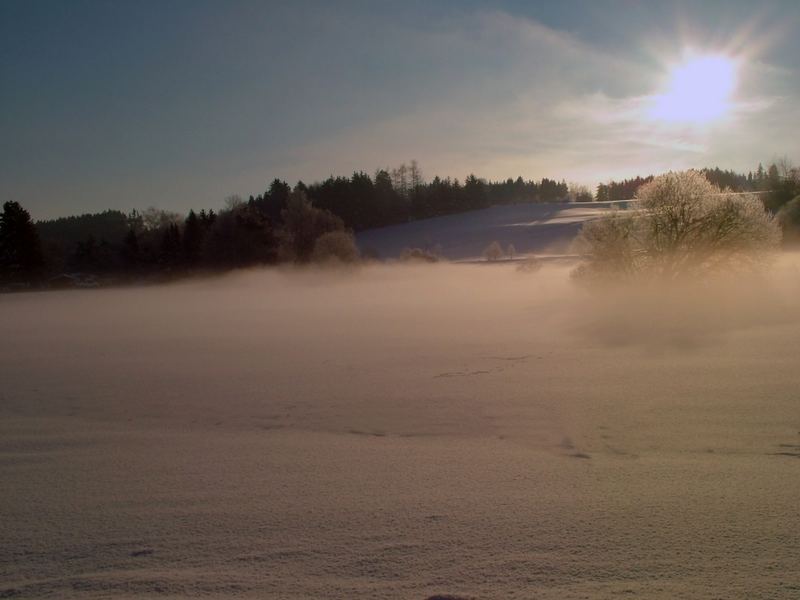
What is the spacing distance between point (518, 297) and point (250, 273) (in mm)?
32562

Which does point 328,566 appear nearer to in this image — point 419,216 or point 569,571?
point 569,571

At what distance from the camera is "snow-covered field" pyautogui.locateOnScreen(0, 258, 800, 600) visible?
410 cm

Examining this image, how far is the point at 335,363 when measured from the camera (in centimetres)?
1305

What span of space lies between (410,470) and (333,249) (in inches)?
1786

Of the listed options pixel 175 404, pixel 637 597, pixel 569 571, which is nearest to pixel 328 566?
pixel 569 571

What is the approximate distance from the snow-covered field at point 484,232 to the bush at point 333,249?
20.2m

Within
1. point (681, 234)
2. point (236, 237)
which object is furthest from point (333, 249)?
point (681, 234)

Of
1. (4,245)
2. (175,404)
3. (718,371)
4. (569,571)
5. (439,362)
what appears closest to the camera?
(569,571)

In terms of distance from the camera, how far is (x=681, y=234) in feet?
84.6

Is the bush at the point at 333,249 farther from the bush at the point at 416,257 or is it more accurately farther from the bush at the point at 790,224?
the bush at the point at 790,224

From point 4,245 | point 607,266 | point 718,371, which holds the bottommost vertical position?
point 718,371

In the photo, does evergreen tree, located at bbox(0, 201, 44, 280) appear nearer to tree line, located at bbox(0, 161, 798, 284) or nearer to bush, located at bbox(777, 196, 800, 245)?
tree line, located at bbox(0, 161, 798, 284)

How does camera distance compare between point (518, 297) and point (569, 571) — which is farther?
point (518, 297)

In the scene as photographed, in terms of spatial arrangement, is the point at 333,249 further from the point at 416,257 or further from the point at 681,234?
the point at 681,234
